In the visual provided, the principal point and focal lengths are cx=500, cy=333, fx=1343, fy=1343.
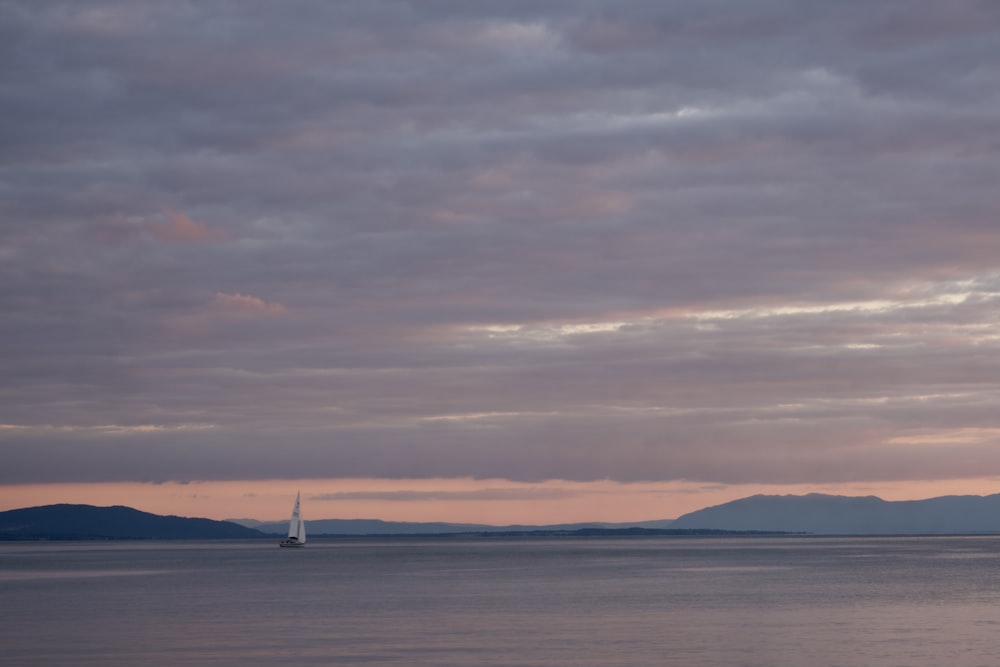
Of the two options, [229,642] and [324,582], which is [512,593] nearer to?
[324,582]

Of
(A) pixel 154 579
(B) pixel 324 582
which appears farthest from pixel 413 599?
(A) pixel 154 579

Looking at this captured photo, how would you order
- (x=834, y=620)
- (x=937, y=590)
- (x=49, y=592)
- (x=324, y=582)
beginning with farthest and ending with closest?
(x=324, y=582) < (x=49, y=592) < (x=937, y=590) < (x=834, y=620)

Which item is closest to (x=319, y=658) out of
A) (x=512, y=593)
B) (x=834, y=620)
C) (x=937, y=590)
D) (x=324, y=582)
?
(x=834, y=620)

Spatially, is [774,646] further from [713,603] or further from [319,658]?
[713,603]

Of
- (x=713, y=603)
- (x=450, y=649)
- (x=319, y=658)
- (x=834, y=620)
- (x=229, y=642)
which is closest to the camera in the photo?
(x=319, y=658)

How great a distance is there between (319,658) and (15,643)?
1707cm

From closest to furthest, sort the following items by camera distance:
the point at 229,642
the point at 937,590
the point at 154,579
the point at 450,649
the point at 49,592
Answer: the point at 450,649 < the point at 229,642 < the point at 937,590 < the point at 49,592 < the point at 154,579

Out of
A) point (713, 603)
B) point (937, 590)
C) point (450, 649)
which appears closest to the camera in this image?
point (450, 649)

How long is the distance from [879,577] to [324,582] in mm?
50377

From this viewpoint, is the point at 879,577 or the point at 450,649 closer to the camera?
the point at 450,649

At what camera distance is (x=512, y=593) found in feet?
319

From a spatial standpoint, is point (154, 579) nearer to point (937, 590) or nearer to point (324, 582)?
point (324, 582)

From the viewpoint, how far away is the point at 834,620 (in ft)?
227

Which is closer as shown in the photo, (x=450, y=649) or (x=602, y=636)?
(x=450, y=649)
